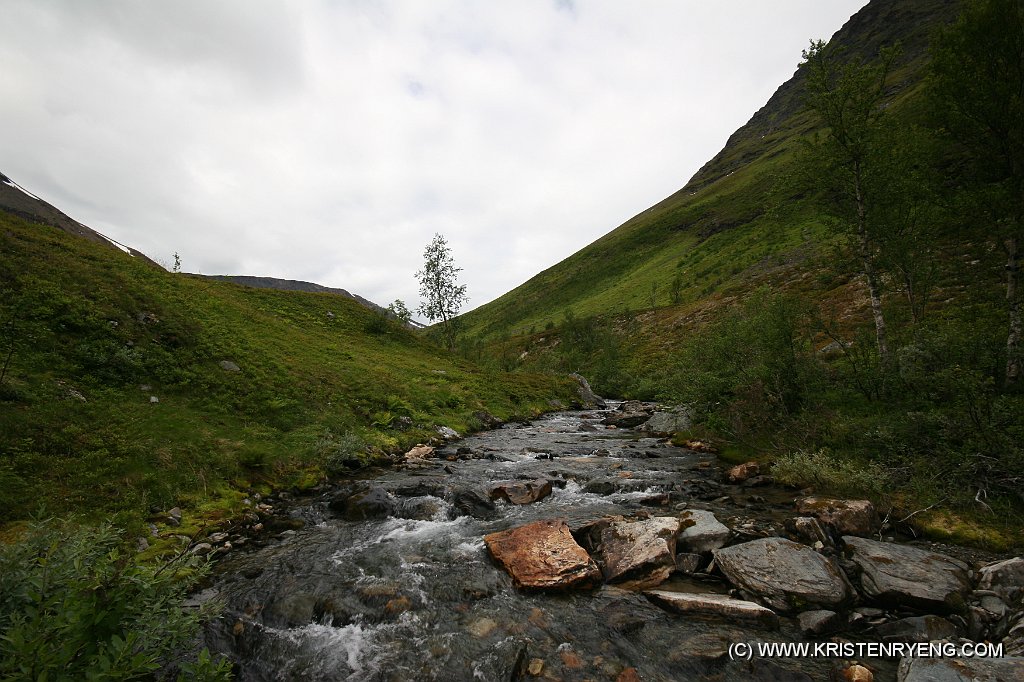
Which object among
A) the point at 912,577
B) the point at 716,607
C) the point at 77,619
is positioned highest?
the point at 77,619

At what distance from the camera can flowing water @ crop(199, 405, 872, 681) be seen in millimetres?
6215

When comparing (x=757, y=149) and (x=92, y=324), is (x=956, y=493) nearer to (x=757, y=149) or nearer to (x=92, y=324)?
(x=92, y=324)

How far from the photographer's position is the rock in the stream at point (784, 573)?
23.4 ft

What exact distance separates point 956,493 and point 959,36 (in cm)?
1554

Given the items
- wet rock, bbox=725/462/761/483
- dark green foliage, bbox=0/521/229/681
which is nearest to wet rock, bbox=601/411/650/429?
wet rock, bbox=725/462/761/483

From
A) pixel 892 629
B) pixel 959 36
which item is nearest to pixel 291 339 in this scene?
pixel 892 629

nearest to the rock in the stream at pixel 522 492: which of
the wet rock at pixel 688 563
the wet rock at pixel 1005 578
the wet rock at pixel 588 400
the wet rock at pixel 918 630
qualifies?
the wet rock at pixel 688 563

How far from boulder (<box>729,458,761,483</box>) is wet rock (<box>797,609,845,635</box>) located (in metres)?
7.44

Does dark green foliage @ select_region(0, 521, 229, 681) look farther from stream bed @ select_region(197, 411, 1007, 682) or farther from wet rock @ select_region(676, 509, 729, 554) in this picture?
wet rock @ select_region(676, 509, 729, 554)

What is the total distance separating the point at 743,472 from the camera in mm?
14109

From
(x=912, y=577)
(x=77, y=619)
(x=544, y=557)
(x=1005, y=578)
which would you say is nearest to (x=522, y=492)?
(x=544, y=557)

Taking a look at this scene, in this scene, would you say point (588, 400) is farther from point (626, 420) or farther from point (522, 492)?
point (522, 492)

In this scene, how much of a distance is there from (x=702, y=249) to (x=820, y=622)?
105 m

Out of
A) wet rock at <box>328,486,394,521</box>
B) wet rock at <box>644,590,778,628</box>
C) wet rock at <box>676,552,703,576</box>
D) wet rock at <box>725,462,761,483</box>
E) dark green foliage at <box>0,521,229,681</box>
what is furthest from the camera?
wet rock at <box>725,462,761,483</box>
